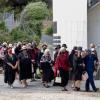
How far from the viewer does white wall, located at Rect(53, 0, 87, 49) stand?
27172 mm

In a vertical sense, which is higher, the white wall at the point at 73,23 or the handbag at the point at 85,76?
the white wall at the point at 73,23

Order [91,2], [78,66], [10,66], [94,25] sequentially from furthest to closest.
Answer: [91,2], [94,25], [10,66], [78,66]

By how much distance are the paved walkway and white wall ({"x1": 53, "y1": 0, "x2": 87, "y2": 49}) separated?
11.9ft

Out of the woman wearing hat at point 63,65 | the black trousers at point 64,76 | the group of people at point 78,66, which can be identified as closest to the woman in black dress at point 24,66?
the group of people at point 78,66

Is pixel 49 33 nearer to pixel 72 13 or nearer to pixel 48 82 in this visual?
pixel 72 13

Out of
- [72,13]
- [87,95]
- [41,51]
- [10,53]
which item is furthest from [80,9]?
[87,95]

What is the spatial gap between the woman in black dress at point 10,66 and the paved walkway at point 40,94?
339mm

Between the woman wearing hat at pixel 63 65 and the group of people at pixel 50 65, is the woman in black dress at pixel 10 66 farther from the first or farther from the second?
the woman wearing hat at pixel 63 65

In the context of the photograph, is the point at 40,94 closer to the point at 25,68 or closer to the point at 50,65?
the point at 50,65

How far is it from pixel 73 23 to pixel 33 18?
1292 centimetres

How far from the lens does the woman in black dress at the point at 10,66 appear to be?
23.6m

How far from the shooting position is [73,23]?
27.2 meters

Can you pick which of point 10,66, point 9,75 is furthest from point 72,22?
point 9,75

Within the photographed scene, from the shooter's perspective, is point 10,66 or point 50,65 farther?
point 50,65
